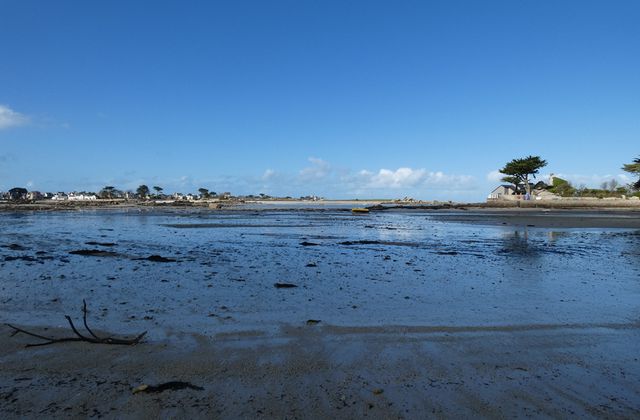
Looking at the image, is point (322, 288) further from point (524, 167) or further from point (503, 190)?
point (503, 190)

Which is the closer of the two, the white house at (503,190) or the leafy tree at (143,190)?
the white house at (503,190)

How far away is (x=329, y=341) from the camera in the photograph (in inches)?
247

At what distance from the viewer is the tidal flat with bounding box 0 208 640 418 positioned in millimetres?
4250

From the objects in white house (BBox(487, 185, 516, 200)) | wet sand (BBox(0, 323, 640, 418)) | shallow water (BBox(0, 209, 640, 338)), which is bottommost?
shallow water (BBox(0, 209, 640, 338))

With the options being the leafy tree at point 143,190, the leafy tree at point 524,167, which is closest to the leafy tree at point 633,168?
the leafy tree at point 524,167

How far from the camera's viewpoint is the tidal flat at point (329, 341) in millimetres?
4250

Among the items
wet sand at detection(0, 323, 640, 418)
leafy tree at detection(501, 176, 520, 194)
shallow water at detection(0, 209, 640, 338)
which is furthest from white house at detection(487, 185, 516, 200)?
wet sand at detection(0, 323, 640, 418)

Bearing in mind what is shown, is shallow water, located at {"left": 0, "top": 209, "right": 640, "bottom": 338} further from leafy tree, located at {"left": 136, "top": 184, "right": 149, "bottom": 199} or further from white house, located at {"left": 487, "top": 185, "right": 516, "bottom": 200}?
leafy tree, located at {"left": 136, "top": 184, "right": 149, "bottom": 199}

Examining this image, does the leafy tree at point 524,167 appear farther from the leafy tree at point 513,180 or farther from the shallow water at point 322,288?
the shallow water at point 322,288

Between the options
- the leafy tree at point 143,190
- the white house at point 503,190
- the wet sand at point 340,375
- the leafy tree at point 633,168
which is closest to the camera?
the wet sand at point 340,375

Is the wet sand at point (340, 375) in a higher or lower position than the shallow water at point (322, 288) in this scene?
higher

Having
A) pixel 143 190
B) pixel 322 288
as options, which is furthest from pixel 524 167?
pixel 143 190

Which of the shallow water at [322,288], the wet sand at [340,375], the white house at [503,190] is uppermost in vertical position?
the white house at [503,190]

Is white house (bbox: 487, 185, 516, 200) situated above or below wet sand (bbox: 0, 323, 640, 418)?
above
